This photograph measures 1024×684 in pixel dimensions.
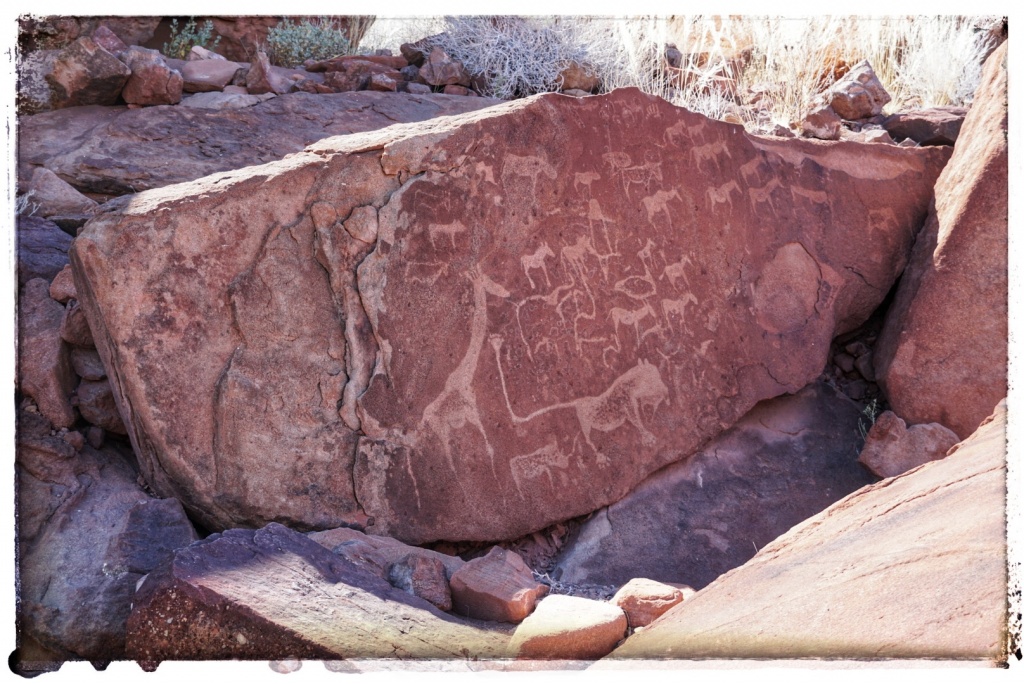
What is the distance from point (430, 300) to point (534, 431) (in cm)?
52

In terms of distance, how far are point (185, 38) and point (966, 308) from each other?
3.90m

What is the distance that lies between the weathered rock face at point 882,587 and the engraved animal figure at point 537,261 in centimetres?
109

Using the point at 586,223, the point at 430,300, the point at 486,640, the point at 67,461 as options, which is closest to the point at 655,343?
the point at 586,223

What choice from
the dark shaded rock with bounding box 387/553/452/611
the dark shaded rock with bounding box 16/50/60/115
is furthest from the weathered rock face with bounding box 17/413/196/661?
the dark shaded rock with bounding box 16/50/60/115

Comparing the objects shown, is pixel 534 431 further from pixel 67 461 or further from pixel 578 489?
pixel 67 461

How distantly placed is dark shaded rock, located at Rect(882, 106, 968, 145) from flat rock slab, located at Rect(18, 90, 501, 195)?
85.1 inches

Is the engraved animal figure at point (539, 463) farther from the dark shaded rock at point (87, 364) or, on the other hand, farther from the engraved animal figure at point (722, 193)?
the dark shaded rock at point (87, 364)

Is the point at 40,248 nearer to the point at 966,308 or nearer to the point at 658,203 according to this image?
the point at 658,203

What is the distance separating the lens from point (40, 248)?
320 centimetres

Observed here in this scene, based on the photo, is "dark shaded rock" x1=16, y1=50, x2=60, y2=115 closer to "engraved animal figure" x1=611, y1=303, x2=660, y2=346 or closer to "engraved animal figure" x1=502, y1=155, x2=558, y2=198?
"engraved animal figure" x1=502, y1=155, x2=558, y2=198

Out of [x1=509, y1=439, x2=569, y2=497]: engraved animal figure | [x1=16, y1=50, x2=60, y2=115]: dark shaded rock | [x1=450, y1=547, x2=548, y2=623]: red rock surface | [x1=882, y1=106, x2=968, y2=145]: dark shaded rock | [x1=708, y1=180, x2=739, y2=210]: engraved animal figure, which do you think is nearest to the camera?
[x1=450, y1=547, x2=548, y2=623]: red rock surface

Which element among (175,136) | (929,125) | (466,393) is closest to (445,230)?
(466,393)

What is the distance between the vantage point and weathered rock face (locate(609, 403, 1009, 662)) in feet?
6.37

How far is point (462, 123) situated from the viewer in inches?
115
